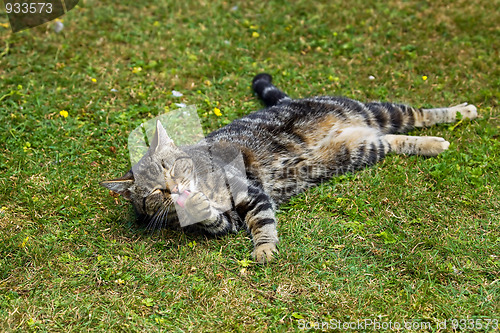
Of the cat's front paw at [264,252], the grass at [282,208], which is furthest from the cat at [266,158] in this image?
the grass at [282,208]

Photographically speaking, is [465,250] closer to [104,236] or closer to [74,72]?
[104,236]

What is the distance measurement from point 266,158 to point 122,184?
129 cm

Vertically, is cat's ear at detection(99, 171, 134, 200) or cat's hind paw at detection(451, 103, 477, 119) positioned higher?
cat's ear at detection(99, 171, 134, 200)

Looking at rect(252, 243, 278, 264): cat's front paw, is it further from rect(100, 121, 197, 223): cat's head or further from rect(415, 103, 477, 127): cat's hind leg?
rect(415, 103, 477, 127): cat's hind leg

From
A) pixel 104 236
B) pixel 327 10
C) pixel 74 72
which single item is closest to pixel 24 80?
pixel 74 72

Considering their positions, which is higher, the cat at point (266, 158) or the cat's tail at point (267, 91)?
the cat's tail at point (267, 91)

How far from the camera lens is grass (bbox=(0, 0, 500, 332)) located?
3.15m

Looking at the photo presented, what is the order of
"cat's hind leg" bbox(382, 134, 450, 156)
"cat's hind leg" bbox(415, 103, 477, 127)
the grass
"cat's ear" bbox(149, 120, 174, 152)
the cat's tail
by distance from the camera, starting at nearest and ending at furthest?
the grass, "cat's ear" bbox(149, 120, 174, 152), "cat's hind leg" bbox(382, 134, 450, 156), "cat's hind leg" bbox(415, 103, 477, 127), the cat's tail

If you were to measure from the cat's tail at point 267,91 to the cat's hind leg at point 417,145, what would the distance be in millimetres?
1245

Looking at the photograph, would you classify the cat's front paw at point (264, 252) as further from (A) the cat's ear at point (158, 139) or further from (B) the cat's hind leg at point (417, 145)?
(B) the cat's hind leg at point (417, 145)

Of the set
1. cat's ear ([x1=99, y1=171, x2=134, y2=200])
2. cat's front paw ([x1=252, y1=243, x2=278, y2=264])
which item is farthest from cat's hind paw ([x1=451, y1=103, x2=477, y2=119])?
cat's ear ([x1=99, y1=171, x2=134, y2=200])

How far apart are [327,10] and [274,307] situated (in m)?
5.03

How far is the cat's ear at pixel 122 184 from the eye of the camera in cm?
366

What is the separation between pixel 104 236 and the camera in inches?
148
